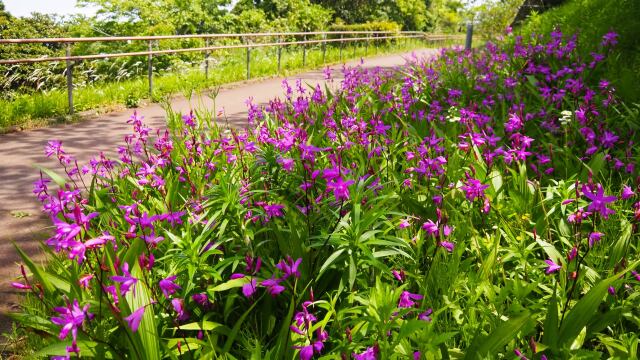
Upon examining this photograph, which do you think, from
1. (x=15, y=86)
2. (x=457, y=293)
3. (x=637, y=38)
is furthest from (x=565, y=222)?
(x=15, y=86)

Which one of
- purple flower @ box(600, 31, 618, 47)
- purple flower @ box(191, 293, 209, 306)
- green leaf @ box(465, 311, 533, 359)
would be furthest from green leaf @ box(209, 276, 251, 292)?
purple flower @ box(600, 31, 618, 47)

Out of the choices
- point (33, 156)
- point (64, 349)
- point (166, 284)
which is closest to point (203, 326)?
point (166, 284)

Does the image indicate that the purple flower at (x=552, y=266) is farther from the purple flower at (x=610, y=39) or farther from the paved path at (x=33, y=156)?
the purple flower at (x=610, y=39)

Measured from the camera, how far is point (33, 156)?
217 inches

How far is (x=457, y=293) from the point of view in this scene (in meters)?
2.28

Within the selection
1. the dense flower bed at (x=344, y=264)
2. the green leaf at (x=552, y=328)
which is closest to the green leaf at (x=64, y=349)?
the dense flower bed at (x=344, y=264)

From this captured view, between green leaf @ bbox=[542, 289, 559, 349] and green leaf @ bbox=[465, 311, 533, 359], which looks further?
green leaf @ bbox=[542, 289, 559, 349]

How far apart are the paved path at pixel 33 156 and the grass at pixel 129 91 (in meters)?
0.35

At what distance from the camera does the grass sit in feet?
23.1

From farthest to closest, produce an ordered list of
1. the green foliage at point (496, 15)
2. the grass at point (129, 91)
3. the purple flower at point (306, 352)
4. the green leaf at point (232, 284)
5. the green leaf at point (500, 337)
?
1. the green foliage at point (496, 15)
2. the grass at point (129, 91)
3. the green leaf at point (232, 284)
4. the green leaf at point (500, 337)
5. the purple flower at point (306, 352)

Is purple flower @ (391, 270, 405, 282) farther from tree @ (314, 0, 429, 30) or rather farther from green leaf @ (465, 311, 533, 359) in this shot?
tree @ (314, 0, 429, 30)

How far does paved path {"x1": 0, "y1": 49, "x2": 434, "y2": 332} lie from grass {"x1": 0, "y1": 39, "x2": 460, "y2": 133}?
349 mm

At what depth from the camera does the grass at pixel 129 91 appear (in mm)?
7039

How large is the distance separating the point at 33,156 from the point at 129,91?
3.59 m
